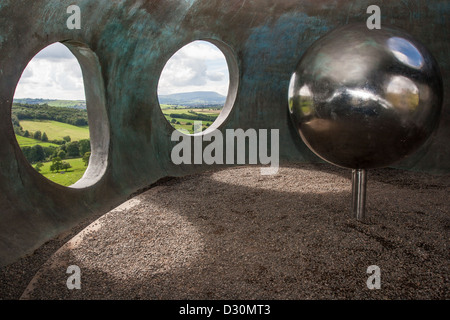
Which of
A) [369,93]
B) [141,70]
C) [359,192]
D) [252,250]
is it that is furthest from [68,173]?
[369,93]

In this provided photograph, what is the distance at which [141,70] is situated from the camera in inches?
265

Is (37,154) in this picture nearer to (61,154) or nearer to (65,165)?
(65,165)

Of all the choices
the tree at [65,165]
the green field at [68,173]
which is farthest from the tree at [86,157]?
the tree at [65,165]

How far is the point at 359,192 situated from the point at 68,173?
15.4 ft

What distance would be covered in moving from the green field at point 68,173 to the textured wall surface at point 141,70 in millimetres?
210

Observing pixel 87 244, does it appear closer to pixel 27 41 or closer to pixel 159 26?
pixel 27 41

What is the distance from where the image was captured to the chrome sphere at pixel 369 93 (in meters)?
3.33

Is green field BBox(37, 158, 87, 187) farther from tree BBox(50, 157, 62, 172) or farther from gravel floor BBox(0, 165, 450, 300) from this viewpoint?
Answer: gravel floor BBox(0, 165, 450, 300)

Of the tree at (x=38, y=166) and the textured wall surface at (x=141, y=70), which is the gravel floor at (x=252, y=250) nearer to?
the textured wall surface at (x=141, y=70)

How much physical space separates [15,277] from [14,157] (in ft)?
5.14

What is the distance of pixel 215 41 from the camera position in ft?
25.2

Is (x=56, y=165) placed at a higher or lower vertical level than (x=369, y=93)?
lower

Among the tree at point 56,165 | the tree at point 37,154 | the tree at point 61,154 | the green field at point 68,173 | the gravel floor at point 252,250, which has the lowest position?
the gravel floor at point 252,250

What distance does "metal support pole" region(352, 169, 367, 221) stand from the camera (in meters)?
4.42
